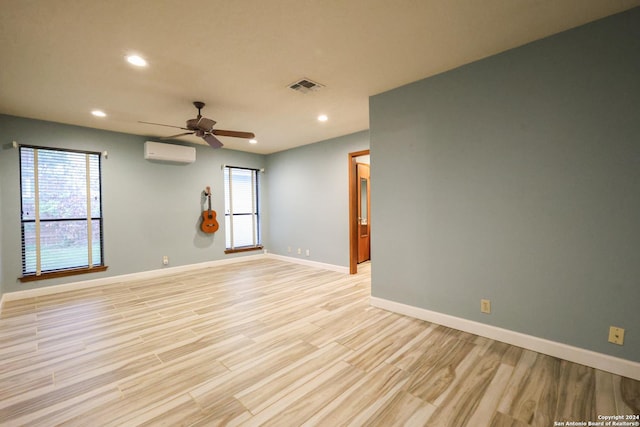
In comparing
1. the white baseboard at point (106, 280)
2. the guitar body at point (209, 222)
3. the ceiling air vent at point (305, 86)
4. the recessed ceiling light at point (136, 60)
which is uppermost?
the ceiling air vent at point (305, 86)

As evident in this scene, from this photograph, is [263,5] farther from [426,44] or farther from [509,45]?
[509,45]

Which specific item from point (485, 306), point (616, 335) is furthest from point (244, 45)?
point (616, 335)

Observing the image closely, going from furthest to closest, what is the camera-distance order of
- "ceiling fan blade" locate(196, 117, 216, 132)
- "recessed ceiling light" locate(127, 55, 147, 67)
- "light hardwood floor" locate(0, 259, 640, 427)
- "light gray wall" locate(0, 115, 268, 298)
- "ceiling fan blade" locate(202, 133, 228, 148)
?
1. "light gray wall" locate(0, 115, 268, 298)
2. "ceiling fan blade" locate(202, 133, 228, 148)
3. "ceiling fan blade" locate(196, 117, 216, 132)
4. "recessed ceiling light" locate(127, 55, 147, 67)
5. "light hardwood floor" locate(0, 259, 640, 427)

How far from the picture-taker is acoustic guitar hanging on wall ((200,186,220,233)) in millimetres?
5734

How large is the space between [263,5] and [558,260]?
2.97 m

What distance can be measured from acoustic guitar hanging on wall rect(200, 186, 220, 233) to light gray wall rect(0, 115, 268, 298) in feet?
0.44

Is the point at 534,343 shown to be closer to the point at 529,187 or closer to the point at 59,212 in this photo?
the point at 529,187

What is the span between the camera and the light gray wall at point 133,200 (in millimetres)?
3908

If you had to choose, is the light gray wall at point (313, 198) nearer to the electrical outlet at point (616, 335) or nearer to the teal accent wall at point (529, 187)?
the teal accent wall at point (529, 187)

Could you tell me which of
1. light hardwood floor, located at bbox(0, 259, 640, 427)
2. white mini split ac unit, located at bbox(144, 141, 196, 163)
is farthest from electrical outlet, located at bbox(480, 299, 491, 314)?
white mini split ac unit, located at bbox(144, 141, 196, 163)

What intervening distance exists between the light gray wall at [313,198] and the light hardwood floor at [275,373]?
2.16 metres

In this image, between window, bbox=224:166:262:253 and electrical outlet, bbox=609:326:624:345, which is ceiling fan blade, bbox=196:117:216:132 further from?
electrical outlet, bbox=609:326:624:345

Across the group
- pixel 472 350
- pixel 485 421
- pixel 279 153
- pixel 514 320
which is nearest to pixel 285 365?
pixel 485 421

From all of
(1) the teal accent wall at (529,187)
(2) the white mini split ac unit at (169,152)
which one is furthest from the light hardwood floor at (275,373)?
(2) the white mini split ac unit at (169,152)
